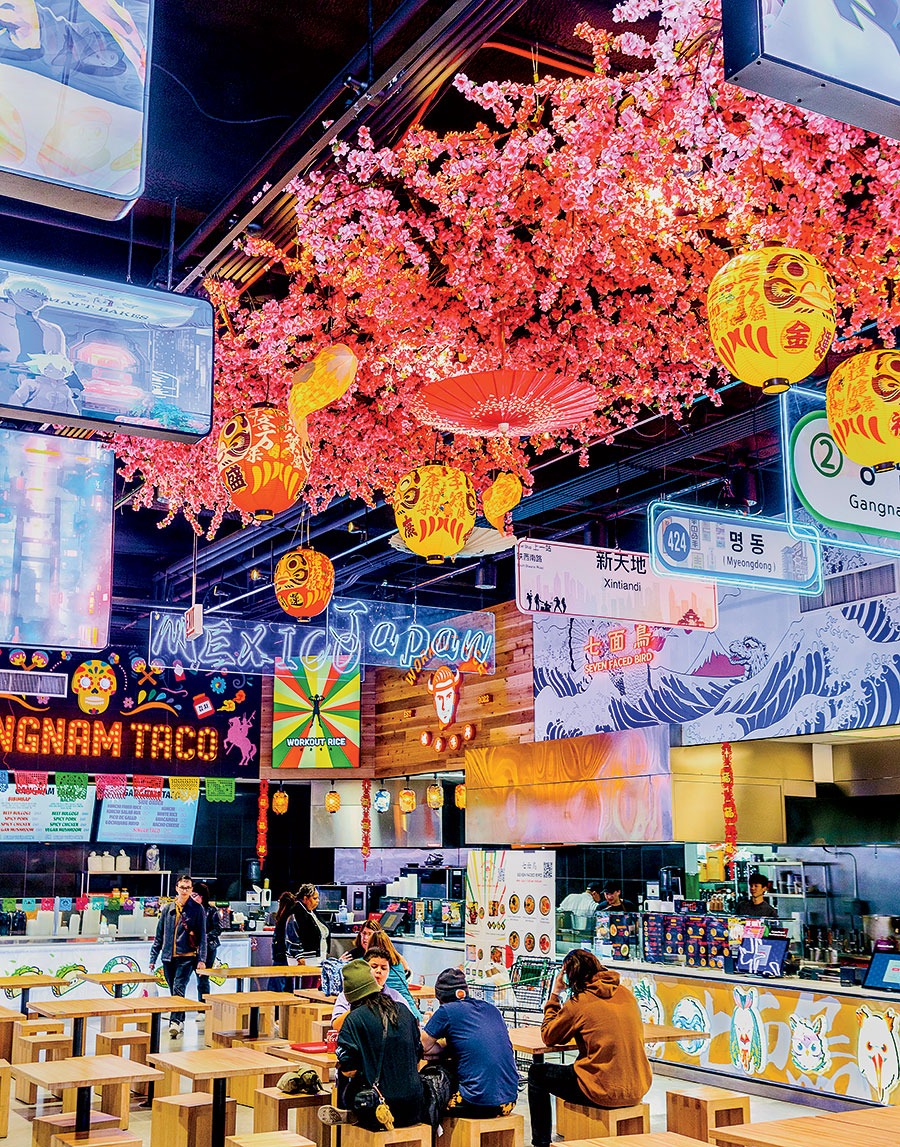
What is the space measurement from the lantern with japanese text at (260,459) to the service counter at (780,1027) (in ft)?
14.6

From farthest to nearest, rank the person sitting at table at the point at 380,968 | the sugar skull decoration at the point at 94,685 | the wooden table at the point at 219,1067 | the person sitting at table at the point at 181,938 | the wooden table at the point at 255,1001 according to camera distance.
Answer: the sugar skull decoration at the point at 94,685 → the person sitting at table at the point at 181,938 → the wooden table at the point at 255,1001 → the wooden table at the point at 219,1067 → the person sitting at table at the point at 380,968

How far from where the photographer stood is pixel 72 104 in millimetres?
2189

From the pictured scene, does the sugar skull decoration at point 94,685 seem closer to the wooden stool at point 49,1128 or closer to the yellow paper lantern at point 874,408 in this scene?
the wooden stool at point 49,1128

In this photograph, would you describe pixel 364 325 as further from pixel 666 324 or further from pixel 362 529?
pixel 362 529

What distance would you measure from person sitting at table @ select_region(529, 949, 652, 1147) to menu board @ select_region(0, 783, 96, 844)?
1184cm

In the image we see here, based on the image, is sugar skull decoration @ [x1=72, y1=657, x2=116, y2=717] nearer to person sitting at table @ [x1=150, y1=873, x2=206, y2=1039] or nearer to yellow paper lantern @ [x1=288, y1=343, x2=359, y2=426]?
person sitting at table @ [x1=150, y1=873, x2=206, y2=1039]

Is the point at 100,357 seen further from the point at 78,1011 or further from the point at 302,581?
the point at 78,1011

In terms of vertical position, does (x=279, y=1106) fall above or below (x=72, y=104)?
below

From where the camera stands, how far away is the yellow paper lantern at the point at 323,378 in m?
5.04

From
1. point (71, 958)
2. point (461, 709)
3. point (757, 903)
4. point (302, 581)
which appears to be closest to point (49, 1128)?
point (302, 581)

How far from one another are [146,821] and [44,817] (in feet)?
5.11

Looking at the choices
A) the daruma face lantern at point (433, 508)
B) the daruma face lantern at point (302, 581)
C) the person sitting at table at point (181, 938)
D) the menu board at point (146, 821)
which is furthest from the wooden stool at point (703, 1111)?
the menu board at point (146, 821)

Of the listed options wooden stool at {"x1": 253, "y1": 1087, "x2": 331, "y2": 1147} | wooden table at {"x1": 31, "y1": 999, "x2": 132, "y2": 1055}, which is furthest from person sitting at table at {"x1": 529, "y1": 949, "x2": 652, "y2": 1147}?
wooden table at {"x1": 31, "y1": 999, "x2": 132, "y2": 1055}

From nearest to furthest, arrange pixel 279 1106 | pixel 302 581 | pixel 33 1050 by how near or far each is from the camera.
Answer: pixel 279 1106
pixel 302 581
pixel 33 1050
